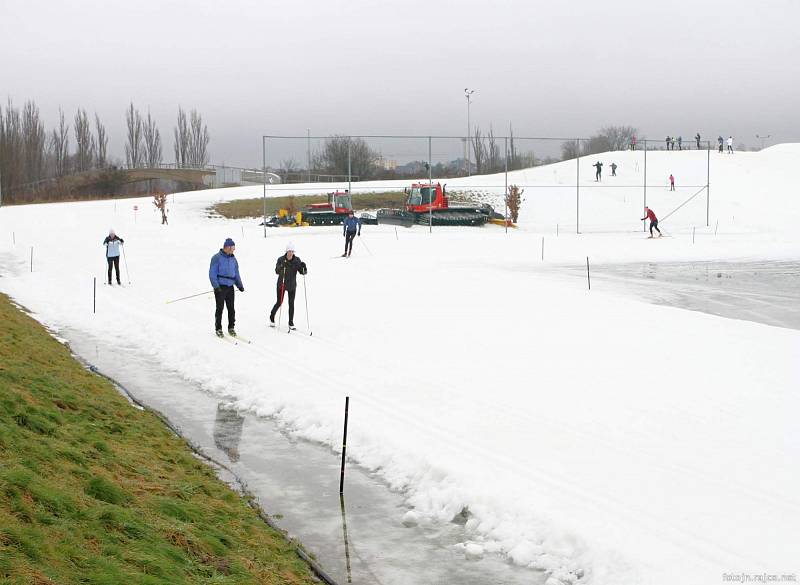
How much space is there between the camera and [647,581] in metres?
6.71

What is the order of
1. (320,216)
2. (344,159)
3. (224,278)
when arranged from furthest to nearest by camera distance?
(344,159) < (320,216) < (224,278)

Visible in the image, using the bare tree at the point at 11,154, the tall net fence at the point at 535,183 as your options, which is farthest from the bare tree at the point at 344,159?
the bare tree at the point at 11,154

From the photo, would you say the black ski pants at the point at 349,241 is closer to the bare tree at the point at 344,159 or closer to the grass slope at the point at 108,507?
the grass slope at the point at 108,507

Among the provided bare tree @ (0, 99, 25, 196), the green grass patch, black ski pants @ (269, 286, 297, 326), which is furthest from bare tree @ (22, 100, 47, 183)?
black ski pants @ (269, 286, 297, 326)

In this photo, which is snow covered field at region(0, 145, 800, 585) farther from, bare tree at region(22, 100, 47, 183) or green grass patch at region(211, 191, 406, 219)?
bare tree at region(22, 100, 47, 183)

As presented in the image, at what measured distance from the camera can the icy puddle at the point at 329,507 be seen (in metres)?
7.14

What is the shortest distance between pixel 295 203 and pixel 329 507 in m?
52.3

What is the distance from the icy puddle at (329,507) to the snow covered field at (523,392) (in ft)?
0.90

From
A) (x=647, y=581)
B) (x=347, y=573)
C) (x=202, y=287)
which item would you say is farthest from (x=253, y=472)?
(x=202, y=287)

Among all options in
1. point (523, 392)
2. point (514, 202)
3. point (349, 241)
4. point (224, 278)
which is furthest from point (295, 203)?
point (523, 392)

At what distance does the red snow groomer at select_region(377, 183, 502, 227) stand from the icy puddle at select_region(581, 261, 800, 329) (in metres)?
15.9

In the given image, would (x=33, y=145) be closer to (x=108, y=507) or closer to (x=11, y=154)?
(x=11, y=154)

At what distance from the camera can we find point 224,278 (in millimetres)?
17406

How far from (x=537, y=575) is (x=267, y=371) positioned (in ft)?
26.5
